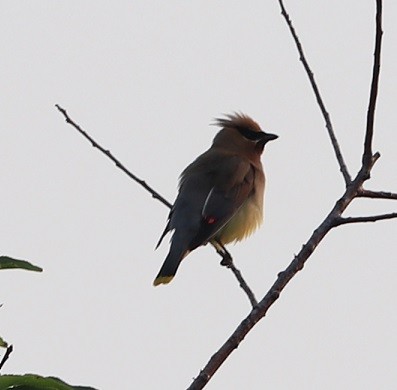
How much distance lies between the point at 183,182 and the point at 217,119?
4.08ft

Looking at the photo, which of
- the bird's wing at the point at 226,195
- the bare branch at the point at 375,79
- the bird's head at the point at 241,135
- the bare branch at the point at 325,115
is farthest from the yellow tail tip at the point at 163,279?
the bare branch at the point at 375,79

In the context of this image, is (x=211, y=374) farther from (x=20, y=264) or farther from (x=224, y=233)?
(x=224, y=233)

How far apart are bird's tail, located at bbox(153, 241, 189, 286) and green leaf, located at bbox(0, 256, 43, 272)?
359 centimetres

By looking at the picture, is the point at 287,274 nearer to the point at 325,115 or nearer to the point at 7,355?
the point at 325,115

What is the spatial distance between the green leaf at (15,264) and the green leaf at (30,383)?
350 millimetres

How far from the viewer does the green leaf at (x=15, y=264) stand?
203cm

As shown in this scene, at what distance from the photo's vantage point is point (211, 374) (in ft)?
7.17

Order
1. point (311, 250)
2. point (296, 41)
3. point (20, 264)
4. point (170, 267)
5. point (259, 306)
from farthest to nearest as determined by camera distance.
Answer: point (170, 267) → point (296, 41) → point (311, 250) → point (259, 306) → point (20, 264)

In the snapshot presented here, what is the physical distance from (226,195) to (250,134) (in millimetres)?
1173

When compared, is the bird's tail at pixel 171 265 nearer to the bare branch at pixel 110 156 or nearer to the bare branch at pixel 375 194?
the bare branch at pixel 110 156

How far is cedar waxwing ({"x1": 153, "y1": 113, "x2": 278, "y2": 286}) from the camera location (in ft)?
19.7

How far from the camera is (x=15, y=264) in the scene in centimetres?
204

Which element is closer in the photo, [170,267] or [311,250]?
[311,250]

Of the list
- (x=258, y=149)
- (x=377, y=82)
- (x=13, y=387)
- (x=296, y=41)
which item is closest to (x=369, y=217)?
(x=377, y=82)
